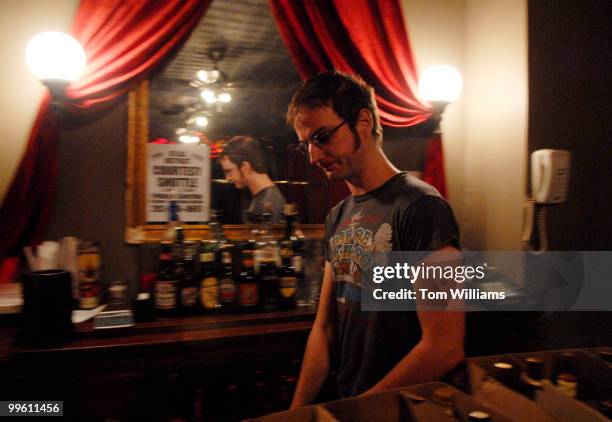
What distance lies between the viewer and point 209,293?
1925 mm

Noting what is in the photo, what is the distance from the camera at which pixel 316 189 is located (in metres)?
2.47

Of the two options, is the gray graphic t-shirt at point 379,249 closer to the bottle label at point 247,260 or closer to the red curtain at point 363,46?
the bottle label at point 247,260

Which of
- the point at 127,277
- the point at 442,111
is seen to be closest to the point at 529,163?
the point at 442,111

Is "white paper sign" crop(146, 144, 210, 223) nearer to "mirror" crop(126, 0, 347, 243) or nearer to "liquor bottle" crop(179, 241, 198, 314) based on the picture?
"mirror" crop(126, 0, 347, 243)

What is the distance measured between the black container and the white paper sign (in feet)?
2.36

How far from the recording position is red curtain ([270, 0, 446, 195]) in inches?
95.0

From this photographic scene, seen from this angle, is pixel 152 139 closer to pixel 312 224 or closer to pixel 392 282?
pixel 312 224

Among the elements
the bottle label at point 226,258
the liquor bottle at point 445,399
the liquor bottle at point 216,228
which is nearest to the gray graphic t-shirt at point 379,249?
the liquor bottle at point 445,399

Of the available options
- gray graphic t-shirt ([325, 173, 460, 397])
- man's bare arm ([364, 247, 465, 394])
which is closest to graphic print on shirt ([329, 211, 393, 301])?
gray graphic t-shirt ([325, 173, 460, 397])

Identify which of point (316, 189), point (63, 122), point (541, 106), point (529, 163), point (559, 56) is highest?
point (559, 56)

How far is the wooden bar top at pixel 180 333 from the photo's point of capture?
5.03 feet

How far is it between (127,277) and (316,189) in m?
1.17

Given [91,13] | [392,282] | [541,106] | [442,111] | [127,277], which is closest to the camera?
[392,282]

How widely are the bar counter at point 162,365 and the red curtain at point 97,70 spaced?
1.90ft
